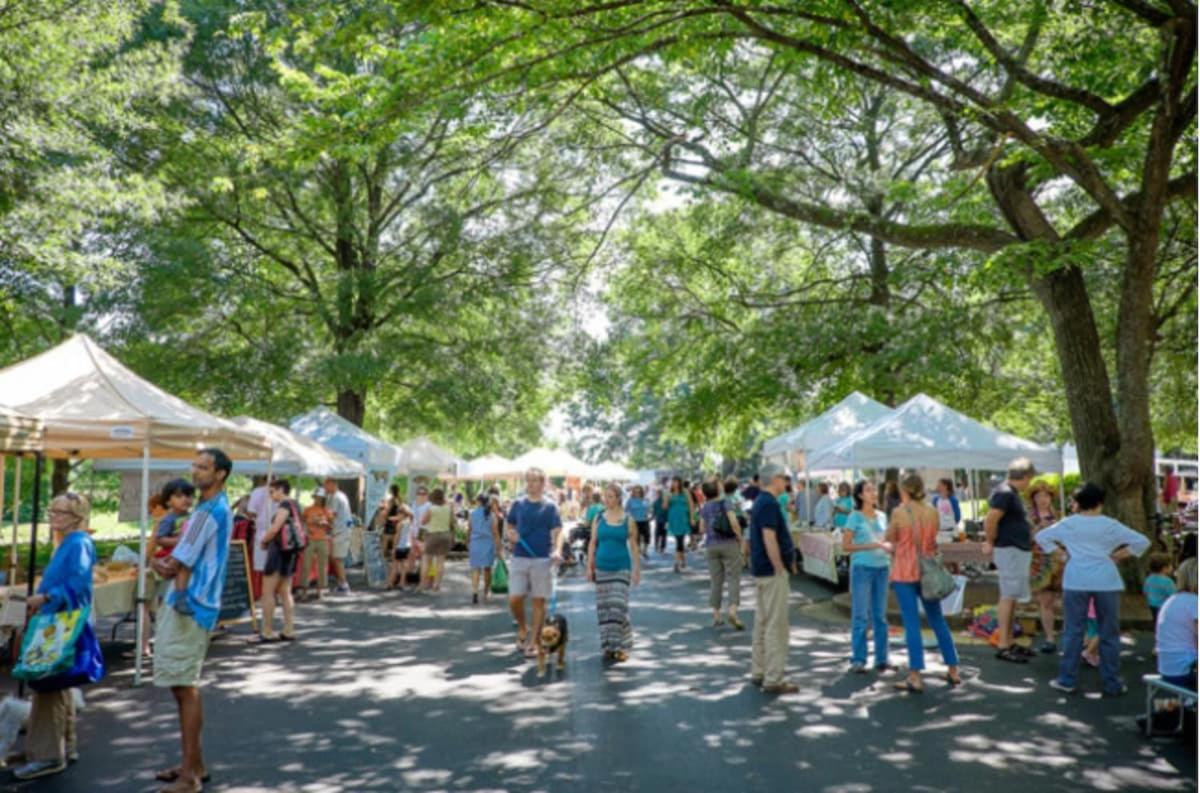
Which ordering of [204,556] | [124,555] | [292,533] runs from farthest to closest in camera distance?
[124,555], [292,533], [204,556]

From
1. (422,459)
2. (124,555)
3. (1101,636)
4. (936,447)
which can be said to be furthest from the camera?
(422,459)

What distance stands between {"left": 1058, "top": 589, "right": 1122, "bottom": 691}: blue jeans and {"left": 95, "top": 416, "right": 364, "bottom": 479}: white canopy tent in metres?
9.89

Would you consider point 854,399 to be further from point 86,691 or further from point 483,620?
point 86,691

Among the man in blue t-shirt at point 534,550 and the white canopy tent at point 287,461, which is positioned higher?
the white canopy tent at point 287,461

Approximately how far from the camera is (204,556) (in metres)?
5.48

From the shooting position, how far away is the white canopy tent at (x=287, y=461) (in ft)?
46.9

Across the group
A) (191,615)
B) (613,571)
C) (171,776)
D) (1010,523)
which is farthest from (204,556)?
(1010,523)

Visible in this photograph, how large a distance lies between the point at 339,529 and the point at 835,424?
8.84 meters

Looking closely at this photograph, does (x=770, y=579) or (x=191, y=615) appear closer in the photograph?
(x=191, y=615)

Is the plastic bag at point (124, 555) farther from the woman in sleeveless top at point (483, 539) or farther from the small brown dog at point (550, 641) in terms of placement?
the small brown dog at point (550, 641)

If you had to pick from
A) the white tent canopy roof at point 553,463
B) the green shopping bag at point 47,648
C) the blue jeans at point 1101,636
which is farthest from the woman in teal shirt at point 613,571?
the white tent canopy roof at point 553,463

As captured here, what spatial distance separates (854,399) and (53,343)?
643 inches

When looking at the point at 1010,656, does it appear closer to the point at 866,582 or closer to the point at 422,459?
the point at 866,582

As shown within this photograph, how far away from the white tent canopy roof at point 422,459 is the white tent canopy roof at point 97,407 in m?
11.1
